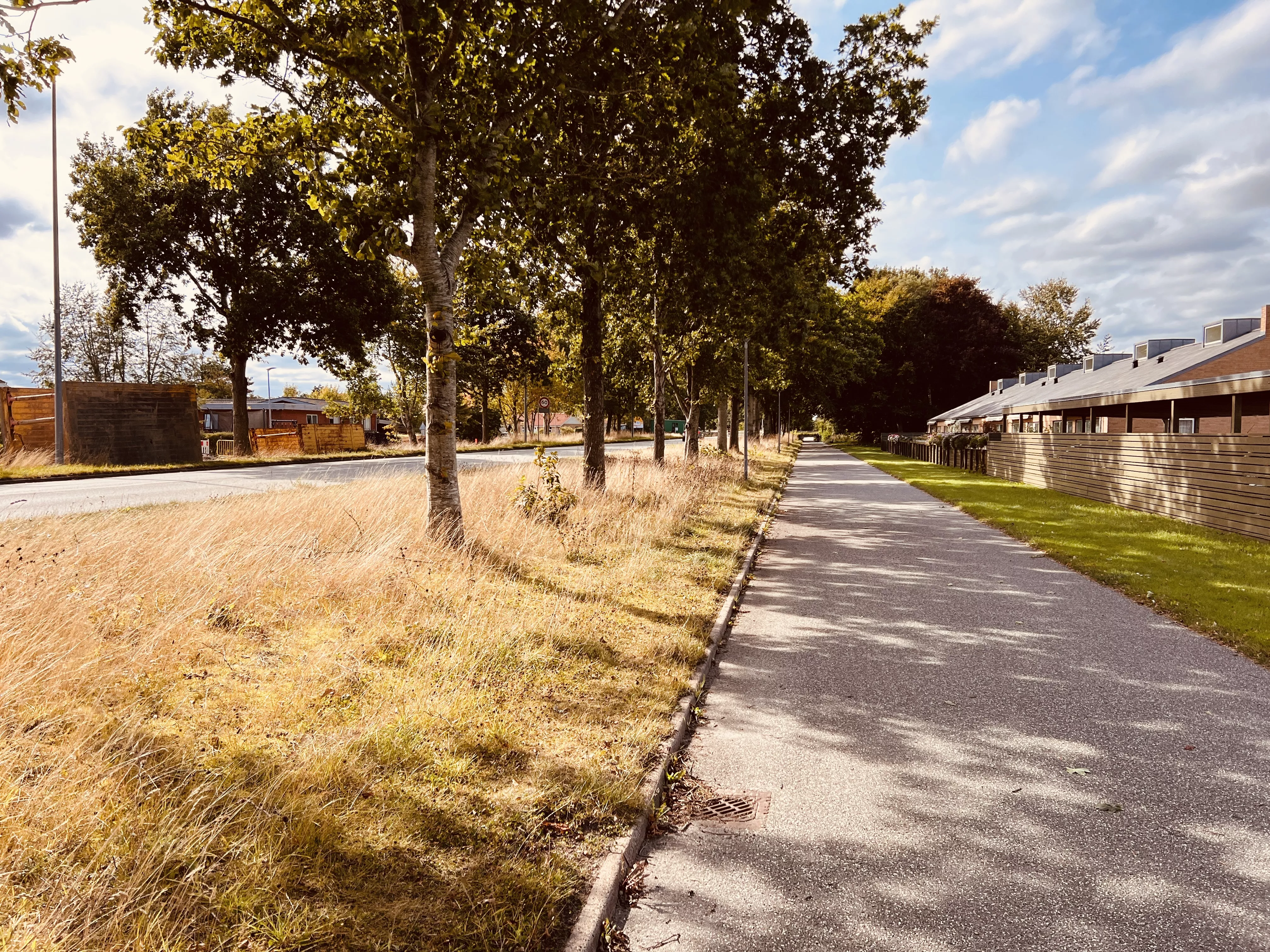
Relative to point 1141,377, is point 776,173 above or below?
above

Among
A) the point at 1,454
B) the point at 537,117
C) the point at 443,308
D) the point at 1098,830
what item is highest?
the point at 537,117

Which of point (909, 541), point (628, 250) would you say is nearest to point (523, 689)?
point (909, 541)

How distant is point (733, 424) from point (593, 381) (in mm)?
30978

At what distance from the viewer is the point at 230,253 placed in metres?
25.5

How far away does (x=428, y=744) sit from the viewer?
148 inches

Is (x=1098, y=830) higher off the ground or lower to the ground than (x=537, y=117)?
lower

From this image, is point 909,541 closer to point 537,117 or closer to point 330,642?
point 537,117

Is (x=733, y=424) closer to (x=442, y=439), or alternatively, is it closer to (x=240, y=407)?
(x=240, y=407)

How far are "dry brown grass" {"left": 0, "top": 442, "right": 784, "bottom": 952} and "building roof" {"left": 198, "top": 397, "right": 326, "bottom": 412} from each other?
53838 millimetres

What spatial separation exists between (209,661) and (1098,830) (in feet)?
17.3

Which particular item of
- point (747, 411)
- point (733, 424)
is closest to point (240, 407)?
point (747, 411)

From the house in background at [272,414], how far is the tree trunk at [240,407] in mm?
23038

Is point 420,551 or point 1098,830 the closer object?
point 1098,830

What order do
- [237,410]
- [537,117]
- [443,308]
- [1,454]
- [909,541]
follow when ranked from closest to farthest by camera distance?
[537,117]
[443,308]
[909,541]
[1,454]
[237,410]
